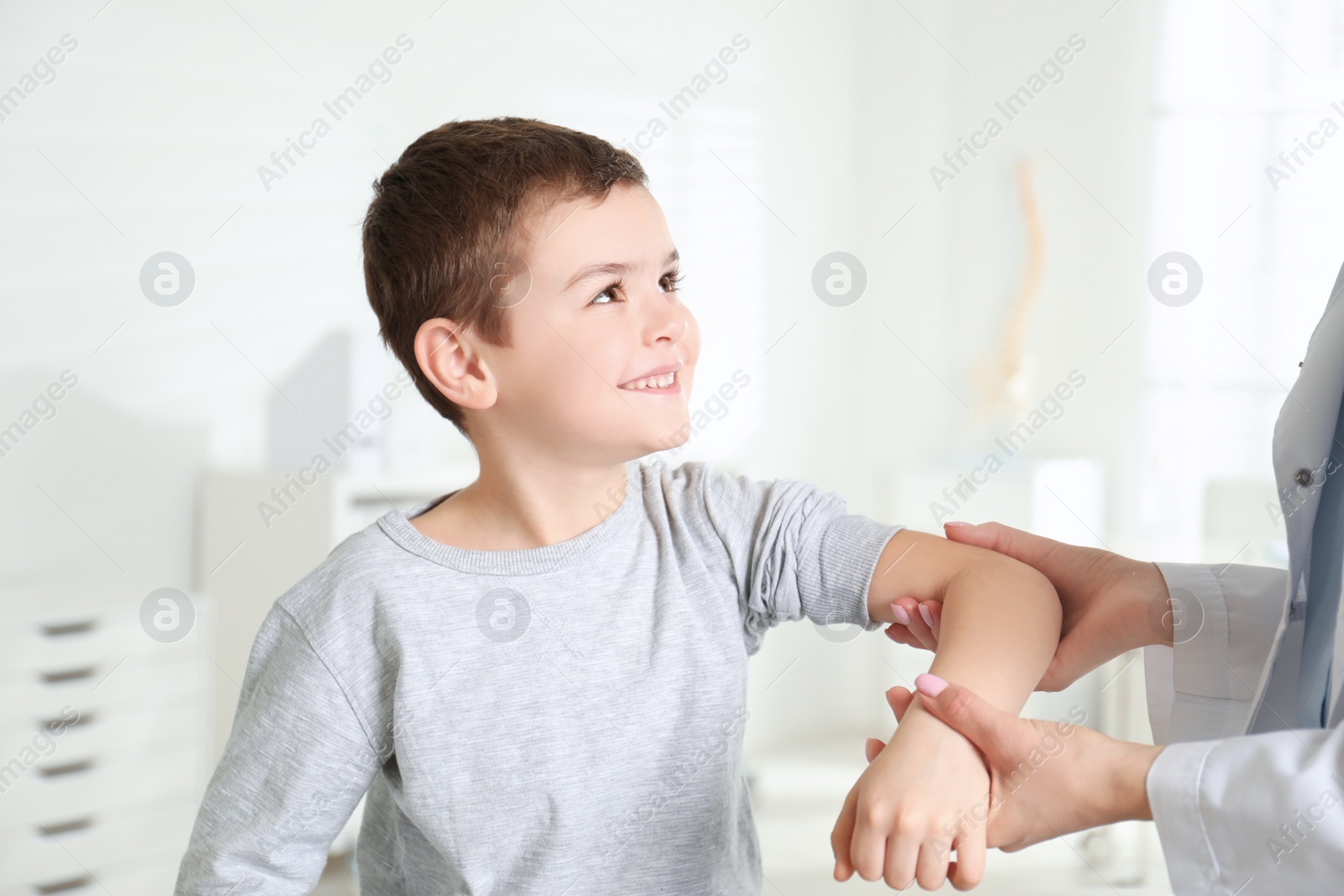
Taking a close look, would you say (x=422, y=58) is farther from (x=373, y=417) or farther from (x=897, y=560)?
(x=897, y=560)

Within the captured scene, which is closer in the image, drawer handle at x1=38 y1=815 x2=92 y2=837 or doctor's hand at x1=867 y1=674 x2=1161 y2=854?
doctor's hand at x1=867 y1=674 x2=1161 y2=854

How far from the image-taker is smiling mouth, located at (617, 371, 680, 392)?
972mm

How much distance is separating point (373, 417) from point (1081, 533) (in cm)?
224

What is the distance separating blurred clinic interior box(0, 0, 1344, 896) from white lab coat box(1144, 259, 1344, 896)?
5.21 ft

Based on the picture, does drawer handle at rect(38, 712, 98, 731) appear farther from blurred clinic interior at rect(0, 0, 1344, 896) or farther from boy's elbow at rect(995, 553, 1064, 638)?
boy's elbow at rect(995, 553, 1064, 638)

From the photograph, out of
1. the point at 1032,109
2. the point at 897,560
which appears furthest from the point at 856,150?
the point at 897,560

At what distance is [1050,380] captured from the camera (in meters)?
3.79

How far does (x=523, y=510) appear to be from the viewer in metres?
1.01
